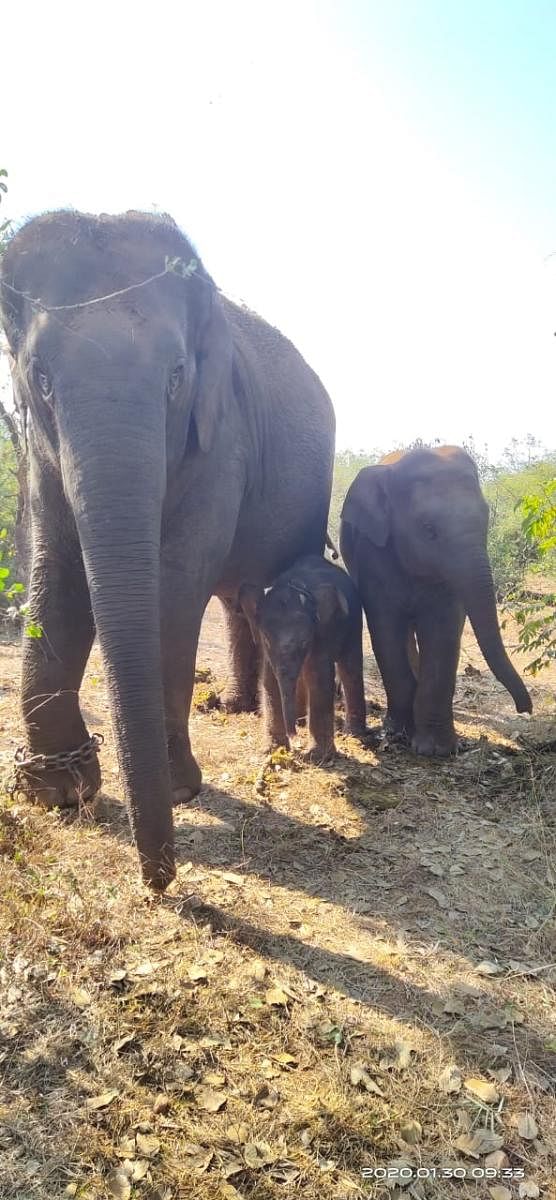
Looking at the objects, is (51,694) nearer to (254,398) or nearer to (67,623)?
(67,623)

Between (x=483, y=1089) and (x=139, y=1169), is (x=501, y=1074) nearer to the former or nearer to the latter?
(x=483, y=1089)

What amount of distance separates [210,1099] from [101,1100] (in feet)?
1.25

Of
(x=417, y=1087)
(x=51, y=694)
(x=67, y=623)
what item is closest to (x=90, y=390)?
(x=67, y=623)

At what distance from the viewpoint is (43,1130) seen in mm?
2580

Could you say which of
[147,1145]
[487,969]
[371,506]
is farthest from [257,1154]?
[371,506]

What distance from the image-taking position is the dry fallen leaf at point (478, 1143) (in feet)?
8.86

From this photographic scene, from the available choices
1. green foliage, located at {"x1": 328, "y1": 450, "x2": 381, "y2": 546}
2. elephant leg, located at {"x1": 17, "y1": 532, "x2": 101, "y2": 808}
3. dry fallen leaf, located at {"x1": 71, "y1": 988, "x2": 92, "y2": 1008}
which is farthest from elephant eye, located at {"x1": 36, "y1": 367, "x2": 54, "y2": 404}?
green foliage, located at {"x1": 328, "y1": 450, "x2": 381, "y2": 546}

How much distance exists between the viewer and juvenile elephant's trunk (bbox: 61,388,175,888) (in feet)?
11.3

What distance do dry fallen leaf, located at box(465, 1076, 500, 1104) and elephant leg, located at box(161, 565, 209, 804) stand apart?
252cm

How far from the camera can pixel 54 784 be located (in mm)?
4926

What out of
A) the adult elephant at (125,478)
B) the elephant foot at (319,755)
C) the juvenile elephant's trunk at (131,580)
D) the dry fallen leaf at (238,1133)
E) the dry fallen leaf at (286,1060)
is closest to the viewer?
the dry fallen leaf at (238,1133)

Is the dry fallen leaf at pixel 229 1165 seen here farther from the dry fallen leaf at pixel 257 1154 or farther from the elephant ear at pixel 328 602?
the elephant ear at pixel 328 602

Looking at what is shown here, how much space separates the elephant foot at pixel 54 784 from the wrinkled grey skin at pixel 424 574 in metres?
3.12

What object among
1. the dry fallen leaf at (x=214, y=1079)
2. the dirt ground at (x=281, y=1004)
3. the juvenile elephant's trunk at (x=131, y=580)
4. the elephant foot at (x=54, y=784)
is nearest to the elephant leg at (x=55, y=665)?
the elephant foot at (x=54, y=784)
